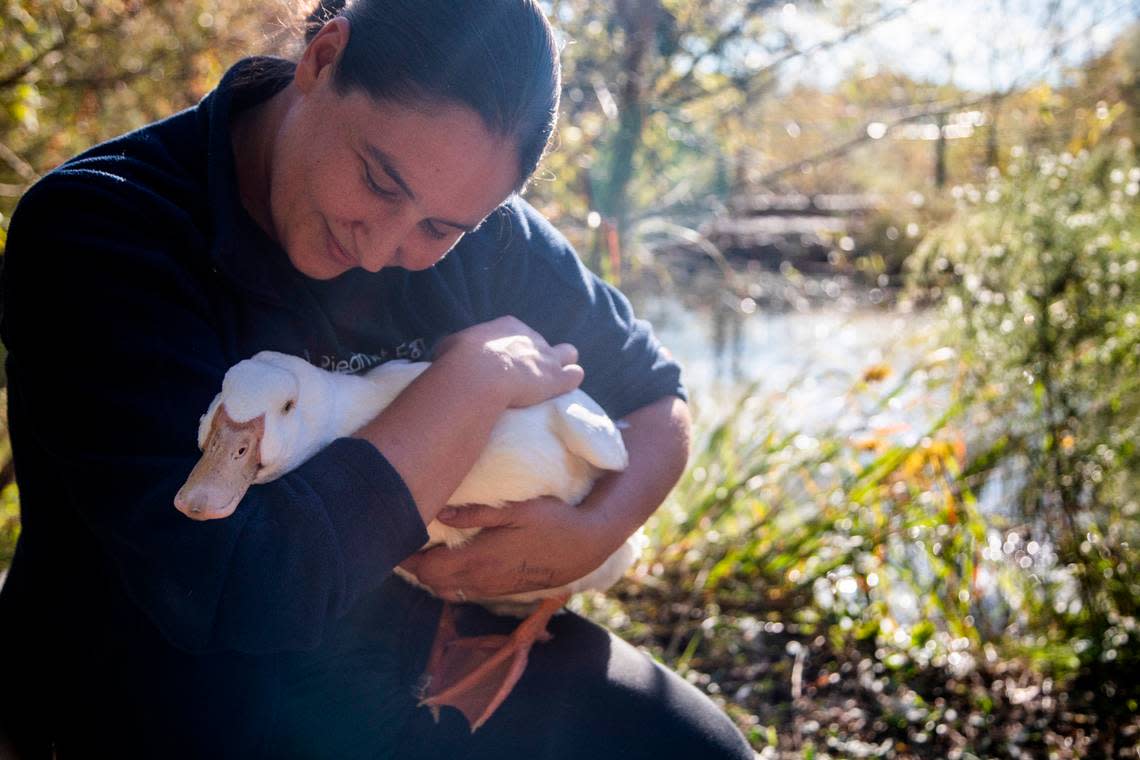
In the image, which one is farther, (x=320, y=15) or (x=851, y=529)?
(x=851, y=529)

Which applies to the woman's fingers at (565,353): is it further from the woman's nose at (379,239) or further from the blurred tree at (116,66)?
the blurred tree at (116,66)

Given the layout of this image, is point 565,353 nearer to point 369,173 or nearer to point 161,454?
point 369,173

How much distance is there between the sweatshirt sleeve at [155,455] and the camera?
1.03 meters

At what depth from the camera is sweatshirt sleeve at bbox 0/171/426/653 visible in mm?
1032

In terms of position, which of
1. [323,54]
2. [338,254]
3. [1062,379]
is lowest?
[1062,379]

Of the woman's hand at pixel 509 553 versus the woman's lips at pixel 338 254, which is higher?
the woman's lips at pixel 338 254

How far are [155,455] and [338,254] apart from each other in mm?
332

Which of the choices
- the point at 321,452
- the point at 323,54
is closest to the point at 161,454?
the point at 321,452

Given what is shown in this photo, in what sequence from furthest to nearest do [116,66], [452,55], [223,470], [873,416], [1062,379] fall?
1. [116,66]
2. [873,416]
3. [1062,379]
4. [452,55]
5. [223,470]

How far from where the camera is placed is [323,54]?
1182 mm

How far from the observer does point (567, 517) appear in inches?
54.9

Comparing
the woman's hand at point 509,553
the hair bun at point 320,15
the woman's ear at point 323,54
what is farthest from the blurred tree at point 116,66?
the woman's hand at point 509,553

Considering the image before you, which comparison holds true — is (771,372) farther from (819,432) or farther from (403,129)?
(403,129)

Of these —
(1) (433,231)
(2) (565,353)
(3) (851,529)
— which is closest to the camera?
(1) (433,231)
